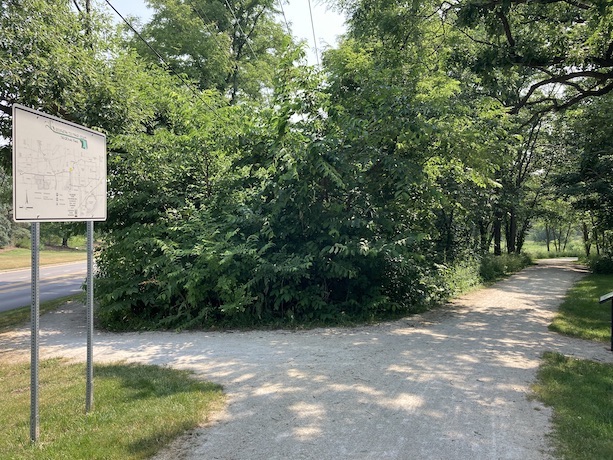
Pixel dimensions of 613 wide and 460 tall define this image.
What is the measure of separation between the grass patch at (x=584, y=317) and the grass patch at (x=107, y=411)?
6459mm

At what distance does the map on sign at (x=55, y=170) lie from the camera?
10.8ft

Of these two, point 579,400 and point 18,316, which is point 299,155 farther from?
point 18,316

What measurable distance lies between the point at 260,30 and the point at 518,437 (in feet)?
74.7

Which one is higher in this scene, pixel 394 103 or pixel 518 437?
pixel 394 103

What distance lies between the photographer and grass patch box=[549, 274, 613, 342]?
7.43m

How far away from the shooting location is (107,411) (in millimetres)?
4059

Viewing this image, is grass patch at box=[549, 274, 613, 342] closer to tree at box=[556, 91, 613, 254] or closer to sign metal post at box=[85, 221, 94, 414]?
tree at box=[556, 91, 613, 254]

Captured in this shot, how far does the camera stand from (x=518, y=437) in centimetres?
349

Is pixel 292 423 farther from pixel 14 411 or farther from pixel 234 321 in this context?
pixel 234 321

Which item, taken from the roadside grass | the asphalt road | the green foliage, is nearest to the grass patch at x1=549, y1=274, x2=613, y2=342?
the green foliage

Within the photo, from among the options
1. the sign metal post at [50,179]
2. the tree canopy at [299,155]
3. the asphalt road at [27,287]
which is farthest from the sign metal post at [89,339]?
the asphalt road at [27,287]

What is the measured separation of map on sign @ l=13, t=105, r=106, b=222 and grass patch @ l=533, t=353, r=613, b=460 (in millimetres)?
4553

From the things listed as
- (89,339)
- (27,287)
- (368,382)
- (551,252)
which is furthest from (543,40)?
(551,252)

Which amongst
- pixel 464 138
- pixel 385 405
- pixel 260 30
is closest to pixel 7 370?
pixel 385 405
